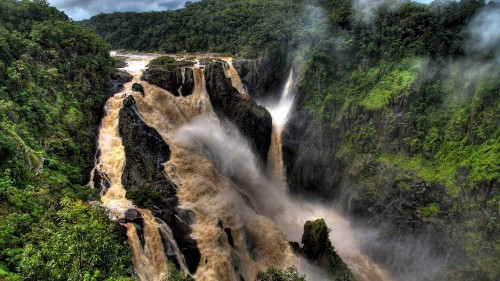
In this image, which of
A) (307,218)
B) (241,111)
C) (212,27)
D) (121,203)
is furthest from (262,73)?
(121,203)

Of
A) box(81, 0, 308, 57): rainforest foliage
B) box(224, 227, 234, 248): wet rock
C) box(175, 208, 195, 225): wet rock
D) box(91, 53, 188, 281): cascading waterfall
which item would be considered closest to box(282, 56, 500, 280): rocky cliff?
box(81, 0, 308, 57): rainforest foliage

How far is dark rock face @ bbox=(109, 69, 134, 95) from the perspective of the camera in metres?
34.9

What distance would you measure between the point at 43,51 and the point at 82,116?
7127mm

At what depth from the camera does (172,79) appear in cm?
3559

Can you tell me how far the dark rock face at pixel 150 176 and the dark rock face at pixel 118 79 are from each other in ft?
13.5

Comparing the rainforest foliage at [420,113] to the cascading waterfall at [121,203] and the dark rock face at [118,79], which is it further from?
the cascading waterfall at [121,203]

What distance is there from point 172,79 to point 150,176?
1111 centimetres

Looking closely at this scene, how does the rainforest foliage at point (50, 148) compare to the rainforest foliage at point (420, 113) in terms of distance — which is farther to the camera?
the rainforest foliage at point (420, 113)

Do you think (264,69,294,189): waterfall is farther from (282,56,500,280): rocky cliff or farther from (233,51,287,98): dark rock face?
(233,51,287,98): dark rock face

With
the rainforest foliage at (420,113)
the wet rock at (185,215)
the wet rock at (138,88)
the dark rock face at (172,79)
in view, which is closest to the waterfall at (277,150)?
the rainforest foliage at (420,113)

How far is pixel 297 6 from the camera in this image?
51719 mm

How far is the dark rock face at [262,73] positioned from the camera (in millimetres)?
42656

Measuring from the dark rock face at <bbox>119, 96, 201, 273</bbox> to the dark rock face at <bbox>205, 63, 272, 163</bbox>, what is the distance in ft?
27.7

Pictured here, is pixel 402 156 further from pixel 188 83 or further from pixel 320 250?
pixel 188 83
